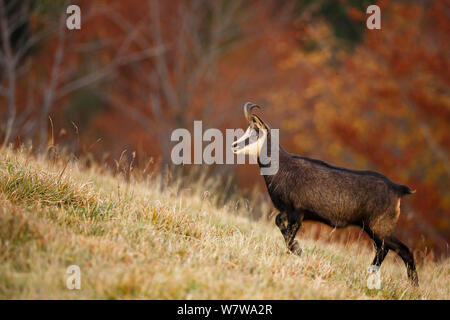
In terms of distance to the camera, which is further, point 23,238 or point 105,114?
point 105,114

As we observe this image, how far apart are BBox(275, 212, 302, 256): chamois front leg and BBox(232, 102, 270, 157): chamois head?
2.76 feet

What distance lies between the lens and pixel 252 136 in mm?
5559

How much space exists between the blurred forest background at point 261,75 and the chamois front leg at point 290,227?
7.89 meters

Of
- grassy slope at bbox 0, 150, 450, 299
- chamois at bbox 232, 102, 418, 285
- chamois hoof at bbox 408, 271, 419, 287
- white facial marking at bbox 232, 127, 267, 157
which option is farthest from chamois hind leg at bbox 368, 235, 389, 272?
white facial marking at bbox 232, 127, 267, 157

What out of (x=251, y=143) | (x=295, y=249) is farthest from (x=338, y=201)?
(x=251, y=143)

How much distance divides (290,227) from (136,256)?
1.89m

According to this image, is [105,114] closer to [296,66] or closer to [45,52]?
[45,52]

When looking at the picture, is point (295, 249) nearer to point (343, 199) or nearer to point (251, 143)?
point (343, 199)

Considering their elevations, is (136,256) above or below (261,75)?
below

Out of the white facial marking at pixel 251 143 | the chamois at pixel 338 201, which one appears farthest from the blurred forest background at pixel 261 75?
the white facial marking at pixel 251 143

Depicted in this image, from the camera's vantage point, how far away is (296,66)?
20047 mm

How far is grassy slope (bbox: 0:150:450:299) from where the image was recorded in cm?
389
